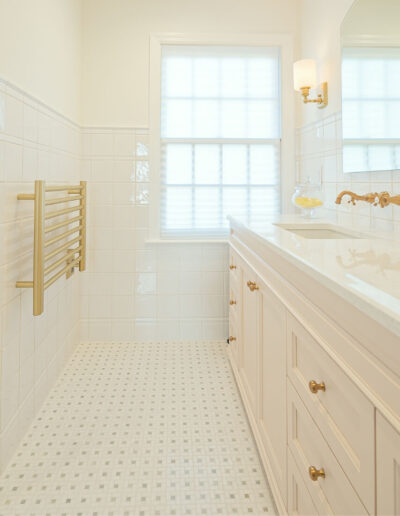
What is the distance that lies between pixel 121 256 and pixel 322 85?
1.80m

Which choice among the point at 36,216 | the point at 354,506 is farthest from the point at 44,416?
the point at 354,506

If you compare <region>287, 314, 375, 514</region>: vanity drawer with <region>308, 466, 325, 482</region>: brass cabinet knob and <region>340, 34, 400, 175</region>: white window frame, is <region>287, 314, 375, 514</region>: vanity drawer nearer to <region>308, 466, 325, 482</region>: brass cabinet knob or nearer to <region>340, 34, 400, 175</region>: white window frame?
<region>308, 466, 325, 482</region>: brass cabinet knob

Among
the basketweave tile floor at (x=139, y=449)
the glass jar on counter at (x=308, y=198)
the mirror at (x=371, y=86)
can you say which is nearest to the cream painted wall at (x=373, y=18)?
the mirror at (x=371, y=86)

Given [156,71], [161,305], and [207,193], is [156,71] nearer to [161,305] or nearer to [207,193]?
[207,193]

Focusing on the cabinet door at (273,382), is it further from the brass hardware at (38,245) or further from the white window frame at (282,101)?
the white window frame at (282,101)

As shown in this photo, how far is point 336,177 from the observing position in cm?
241

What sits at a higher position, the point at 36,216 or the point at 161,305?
the point at 36,216

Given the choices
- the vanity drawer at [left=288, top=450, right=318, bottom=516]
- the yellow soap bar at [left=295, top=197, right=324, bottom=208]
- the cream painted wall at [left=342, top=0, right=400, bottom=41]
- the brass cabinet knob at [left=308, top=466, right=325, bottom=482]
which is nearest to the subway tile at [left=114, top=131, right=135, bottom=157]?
the yellow soap bar at [left=295, top=197, right=324, bottom=208]

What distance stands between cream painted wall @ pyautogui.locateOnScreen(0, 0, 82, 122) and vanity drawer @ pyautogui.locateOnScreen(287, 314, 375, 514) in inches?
61.5

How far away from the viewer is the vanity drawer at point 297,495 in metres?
1.02

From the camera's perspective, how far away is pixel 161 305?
3.13 meters

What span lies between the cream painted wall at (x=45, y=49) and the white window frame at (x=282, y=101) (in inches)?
21.2

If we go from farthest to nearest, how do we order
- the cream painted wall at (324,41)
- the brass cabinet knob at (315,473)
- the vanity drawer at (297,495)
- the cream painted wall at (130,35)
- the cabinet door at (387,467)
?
1. the cream painted wall at (130,35)
2. the cream painted wall at (324,41)
3. the vanity drawer at (297,495)
4. the brass cabinet knob at (315,473)
5. the cabinet door at (387,467)

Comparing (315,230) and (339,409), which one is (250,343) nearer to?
(315,230)
